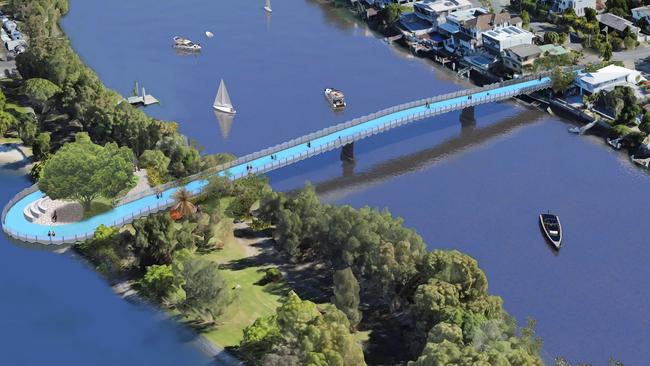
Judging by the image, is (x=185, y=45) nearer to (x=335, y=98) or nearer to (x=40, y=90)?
(x=335, y=98)

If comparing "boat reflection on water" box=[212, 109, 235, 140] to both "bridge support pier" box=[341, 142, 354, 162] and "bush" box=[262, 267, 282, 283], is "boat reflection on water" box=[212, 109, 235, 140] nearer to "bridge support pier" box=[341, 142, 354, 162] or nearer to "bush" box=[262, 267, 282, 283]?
"bridge support pier" box=[341, 142, 354, 162]

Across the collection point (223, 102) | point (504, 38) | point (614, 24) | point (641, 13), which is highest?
point (641, 13)

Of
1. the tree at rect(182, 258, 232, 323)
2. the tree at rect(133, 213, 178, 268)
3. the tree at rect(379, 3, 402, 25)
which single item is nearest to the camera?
the tree at rect(182, 258, 232, 323)

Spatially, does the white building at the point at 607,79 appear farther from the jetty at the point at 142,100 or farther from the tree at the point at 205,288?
the tree at the point at 205,288

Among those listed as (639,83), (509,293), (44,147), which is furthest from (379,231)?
(639,83)

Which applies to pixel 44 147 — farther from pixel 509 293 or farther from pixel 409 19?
pixel 409 19

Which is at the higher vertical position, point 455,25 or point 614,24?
point 614,24

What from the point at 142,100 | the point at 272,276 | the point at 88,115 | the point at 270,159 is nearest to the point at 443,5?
the point at 142,100

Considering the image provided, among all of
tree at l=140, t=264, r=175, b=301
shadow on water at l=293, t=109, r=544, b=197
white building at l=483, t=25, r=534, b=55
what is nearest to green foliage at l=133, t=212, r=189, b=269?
tree at l=140, t=264, r=175, b=301
